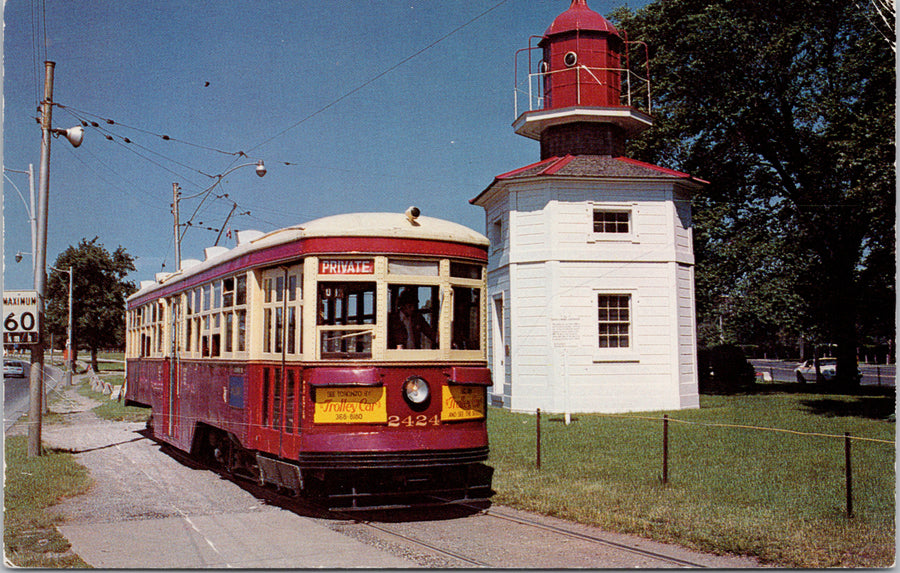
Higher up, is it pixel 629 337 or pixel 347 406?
pixel 629 337

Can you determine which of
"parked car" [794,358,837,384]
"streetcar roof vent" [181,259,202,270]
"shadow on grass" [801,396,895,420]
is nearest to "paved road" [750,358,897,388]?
"shadow on grass" [801,396,895,420]

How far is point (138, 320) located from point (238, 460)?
6854 mm

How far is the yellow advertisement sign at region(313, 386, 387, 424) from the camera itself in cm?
809

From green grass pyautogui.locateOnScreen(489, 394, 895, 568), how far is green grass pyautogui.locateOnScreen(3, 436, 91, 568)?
16.3 feet

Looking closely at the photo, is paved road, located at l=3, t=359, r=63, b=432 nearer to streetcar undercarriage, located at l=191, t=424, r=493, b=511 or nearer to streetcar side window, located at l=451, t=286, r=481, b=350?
streetcar undercarriage, located at l=191, t=424, r=493, b=511

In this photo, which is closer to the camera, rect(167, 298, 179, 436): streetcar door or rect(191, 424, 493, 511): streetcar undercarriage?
rect(191, 424, 493, 511): streetcar undercarriage

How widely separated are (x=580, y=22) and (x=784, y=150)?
662 centimetres

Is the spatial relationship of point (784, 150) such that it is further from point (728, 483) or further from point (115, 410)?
point (115, 410)

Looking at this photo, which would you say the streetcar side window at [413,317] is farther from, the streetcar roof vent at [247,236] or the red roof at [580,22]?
the red roof at [580,22]

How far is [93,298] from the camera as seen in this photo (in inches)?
722

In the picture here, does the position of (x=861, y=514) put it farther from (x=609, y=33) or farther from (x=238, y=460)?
(x=609, y=33)

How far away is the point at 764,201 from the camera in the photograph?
76.7 feet

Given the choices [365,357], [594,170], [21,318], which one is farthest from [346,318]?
[594,170]

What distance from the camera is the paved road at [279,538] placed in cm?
686
